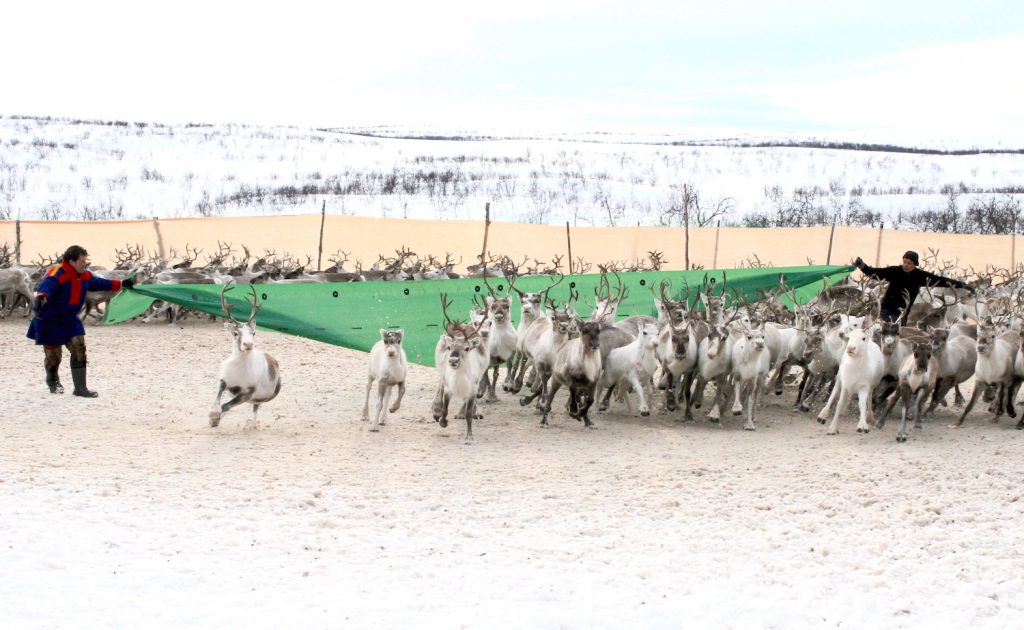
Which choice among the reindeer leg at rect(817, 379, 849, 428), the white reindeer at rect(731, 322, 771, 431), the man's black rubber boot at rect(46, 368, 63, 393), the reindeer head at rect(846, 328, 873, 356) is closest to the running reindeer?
the white reindeer at rect(731, 322, 771, 431)

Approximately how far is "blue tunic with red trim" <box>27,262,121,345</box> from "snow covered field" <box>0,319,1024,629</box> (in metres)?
0.79

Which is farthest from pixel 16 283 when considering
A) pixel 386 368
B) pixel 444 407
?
pixel 444 407

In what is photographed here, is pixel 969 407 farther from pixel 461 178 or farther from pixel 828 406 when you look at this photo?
pixel 461 178

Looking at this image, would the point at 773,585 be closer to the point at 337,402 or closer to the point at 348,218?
the point at 337,402

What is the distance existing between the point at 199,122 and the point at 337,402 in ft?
287

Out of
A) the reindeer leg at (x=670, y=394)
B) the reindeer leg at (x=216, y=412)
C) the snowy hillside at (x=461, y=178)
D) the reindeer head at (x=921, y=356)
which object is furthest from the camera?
the snowy hillside at (x=461, y=178)

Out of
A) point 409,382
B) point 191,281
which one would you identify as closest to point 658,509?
point 409,382

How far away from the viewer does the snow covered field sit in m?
5.79

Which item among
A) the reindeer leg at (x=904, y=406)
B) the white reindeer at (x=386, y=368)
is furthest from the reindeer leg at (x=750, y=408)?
the white reindeer at (x=386, y=368)

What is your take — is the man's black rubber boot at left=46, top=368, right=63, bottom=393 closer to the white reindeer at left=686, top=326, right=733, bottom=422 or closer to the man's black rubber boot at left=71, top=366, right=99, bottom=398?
the man's black rubber boot at left=71, top=366, right=99, bottom=398

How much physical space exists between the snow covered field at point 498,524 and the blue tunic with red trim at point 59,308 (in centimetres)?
79

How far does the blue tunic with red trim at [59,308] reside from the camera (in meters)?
11.6

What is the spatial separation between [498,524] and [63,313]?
655 centimetres

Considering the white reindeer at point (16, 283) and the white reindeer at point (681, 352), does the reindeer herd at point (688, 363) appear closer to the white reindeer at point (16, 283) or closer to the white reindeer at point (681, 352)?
the white reindeer at point (681, 352)
